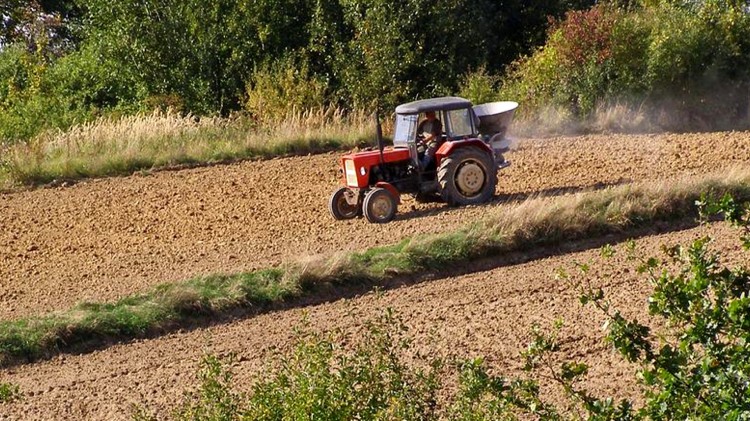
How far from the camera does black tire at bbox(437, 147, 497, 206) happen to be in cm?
1744

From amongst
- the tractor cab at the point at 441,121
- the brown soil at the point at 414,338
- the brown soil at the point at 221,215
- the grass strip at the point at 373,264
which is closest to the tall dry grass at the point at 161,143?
the brown soil at the point at 221,215

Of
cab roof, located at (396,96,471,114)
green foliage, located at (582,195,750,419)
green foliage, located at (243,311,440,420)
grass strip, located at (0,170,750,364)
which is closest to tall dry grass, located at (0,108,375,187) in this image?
cab roof, located at (396,96,471,114)

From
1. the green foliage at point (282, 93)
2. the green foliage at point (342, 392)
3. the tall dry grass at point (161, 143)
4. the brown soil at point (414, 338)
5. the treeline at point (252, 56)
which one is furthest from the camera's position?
the treeline at point (252, 56)

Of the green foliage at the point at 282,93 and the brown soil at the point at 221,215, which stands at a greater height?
the green foliage at the point at 282,93

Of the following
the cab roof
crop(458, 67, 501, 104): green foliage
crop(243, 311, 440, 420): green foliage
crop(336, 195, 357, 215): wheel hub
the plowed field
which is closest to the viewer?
crop(243, 311, 440, 420): green foliage

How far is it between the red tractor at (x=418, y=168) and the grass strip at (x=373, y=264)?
110 cm

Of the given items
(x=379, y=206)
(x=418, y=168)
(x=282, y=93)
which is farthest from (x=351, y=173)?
(x=282, y=93)

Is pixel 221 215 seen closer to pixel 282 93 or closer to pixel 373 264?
pixel 373 264

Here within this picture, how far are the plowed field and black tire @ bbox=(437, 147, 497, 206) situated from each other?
241mm

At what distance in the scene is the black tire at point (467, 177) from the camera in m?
17.4

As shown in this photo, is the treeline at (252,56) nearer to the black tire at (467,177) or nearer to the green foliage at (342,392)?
the black tire at (467,177)

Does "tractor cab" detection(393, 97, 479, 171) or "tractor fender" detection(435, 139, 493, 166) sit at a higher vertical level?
"tractor cab" detection(393, 97, 479, 171)

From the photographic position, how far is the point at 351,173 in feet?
57.8

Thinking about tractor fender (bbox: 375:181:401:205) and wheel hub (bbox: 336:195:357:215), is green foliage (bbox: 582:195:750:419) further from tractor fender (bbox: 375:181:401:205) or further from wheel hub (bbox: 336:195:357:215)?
wheel hub (bbox: 336:195:357:215)
